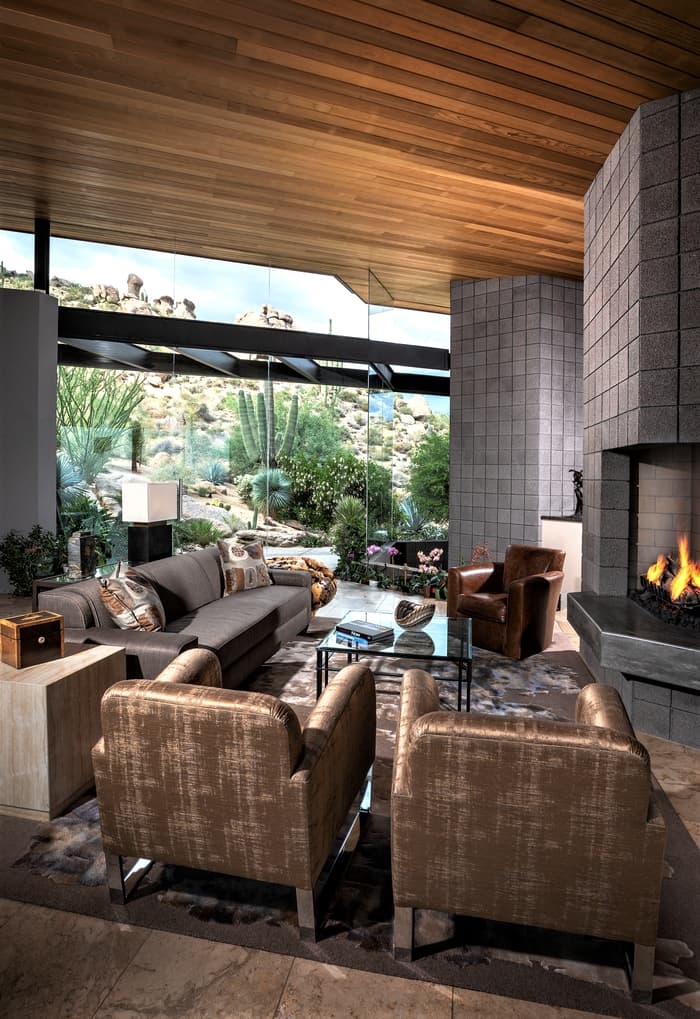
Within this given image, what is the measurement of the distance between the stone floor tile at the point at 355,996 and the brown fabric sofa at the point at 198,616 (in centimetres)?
163

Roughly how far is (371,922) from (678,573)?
281cm

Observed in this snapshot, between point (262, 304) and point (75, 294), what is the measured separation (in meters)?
1.98

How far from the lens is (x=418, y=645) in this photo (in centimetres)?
339

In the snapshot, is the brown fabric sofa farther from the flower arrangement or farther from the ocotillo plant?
the ocotillo plant

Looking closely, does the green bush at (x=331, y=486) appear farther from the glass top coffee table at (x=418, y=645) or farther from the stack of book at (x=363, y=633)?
the stack of book at (x=363, y=633)

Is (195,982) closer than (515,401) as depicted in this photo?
Yes

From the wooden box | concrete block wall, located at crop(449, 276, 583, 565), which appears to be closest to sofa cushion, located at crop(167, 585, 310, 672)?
the wooden box

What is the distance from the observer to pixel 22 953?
1773 mm

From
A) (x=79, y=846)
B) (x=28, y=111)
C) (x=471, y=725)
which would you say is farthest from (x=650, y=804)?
(x=28, y=111)

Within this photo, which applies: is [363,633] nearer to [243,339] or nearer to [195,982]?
[195,982]

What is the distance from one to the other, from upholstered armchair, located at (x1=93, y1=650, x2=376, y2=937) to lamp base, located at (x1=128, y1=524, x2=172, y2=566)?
381cm

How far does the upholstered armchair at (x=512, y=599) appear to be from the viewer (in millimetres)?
4562

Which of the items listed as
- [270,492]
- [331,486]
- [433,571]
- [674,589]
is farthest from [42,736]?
[331,486]

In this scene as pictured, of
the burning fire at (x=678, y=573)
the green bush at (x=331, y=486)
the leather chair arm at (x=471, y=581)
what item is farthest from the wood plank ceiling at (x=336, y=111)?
the leather chair arm at (x=471, y=581)
